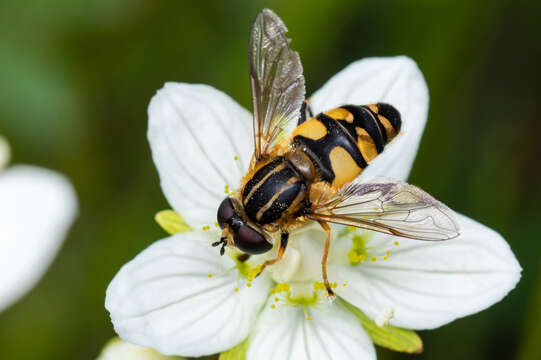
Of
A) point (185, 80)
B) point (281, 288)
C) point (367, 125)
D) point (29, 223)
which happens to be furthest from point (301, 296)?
point (185, 80)

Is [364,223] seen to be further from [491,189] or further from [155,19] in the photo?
[155,19]

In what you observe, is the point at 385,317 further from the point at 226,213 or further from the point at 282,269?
the point at 226,213

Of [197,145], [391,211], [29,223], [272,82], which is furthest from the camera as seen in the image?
[29,223]

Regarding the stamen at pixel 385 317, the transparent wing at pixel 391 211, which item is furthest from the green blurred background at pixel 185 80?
the transparent wing at pixel 391 211

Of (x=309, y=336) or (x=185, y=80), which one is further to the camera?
(x=185, y=80)

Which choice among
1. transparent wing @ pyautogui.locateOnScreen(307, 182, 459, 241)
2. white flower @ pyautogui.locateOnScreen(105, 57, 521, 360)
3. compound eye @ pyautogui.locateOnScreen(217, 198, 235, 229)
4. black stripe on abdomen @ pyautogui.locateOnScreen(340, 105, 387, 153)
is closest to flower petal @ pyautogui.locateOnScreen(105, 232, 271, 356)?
white flower @ pyautogui.locateOnScreen(105, 57, 521, 360)

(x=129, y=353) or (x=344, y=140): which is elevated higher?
(x=344, y=140)

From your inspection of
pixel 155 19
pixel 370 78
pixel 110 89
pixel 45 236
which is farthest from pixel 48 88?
pixel 370 78
